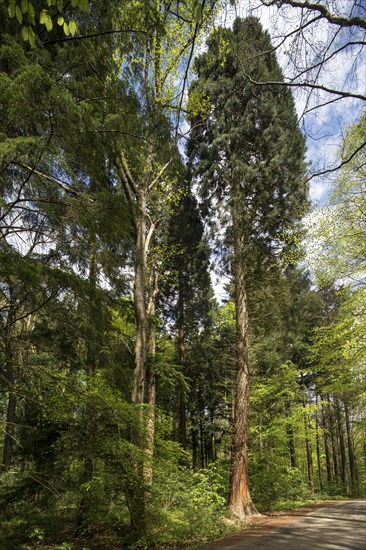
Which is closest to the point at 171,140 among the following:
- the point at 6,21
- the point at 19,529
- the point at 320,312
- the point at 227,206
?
the point at 6,21

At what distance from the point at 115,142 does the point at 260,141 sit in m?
7.62

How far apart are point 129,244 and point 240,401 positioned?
6.82 meters

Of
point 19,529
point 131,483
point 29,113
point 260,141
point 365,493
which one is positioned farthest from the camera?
point 365,493

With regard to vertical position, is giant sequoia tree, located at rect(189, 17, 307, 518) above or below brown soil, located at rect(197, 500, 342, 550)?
above

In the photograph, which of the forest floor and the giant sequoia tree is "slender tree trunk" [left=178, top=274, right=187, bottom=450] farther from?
the forest floor

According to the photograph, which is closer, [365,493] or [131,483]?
[131,483]

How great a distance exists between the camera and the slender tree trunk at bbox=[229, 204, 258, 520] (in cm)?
974

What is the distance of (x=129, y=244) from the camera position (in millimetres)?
5766

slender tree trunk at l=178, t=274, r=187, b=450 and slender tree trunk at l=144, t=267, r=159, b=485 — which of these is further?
slender tree trunk at l=178, t=274, r=187, b=450

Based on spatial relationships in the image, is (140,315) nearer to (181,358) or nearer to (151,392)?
(151,392)

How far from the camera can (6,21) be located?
4.41 meters

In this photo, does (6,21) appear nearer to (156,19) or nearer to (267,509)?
(156,19)

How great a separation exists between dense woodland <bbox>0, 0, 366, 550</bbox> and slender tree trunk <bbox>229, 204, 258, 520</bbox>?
0.14 feet

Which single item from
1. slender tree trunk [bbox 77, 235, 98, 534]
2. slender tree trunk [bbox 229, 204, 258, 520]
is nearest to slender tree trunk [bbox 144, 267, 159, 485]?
slender tree trunk [bbox 77, 235, 98, 534]
